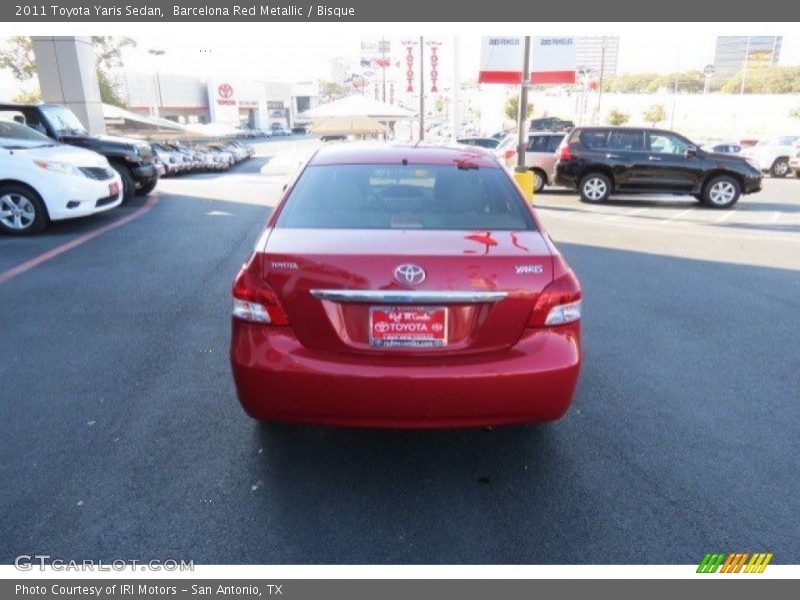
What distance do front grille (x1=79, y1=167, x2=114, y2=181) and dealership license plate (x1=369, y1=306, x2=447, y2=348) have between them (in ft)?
26.8

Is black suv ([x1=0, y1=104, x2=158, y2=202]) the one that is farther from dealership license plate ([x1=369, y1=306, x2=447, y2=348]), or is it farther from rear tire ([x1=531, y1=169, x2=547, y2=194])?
dealership license plate ([x1=369, y1=306, x2=447, y2=348])

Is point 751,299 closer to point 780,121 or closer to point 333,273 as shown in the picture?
point 333,273

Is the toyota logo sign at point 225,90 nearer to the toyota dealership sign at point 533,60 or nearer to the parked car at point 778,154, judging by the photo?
the toyota dealership sign at point 533,60

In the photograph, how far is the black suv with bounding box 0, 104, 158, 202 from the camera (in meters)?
11.4

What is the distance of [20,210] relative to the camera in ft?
28.8

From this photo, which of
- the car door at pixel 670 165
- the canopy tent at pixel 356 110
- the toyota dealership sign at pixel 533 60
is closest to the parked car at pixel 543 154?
the car door at pixel 670 165

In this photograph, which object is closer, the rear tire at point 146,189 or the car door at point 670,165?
the rear tire at point 146,189

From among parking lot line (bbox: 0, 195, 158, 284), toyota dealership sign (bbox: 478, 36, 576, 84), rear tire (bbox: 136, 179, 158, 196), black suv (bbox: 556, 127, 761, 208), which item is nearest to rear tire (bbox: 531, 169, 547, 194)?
black suv (bbox: 556, 127, 761, 208)

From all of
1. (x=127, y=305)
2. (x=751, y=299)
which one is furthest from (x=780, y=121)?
(x=127, y=305)

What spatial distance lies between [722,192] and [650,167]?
1674 millimetres

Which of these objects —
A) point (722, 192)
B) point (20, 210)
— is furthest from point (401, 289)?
point (722, 192)

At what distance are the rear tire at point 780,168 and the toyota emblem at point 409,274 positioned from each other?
2557 centimetres

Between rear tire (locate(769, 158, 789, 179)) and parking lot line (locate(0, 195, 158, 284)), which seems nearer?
parking lot line (locate(0, 195, 158, 284))

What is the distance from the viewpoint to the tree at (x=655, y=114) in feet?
219
